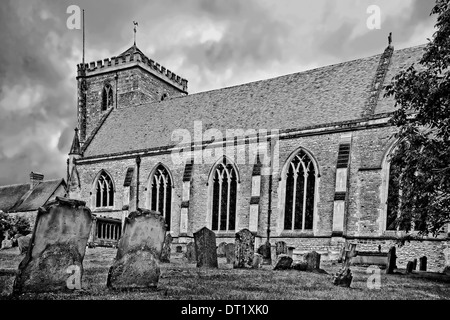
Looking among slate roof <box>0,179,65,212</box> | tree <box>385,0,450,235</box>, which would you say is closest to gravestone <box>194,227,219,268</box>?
tree <box>385,0,450,235</box>

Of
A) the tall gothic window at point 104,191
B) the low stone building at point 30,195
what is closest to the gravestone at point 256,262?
the tall gothic window at point 104,191

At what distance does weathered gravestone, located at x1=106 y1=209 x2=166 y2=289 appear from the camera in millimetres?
8359

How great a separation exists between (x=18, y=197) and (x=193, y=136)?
20.4 m

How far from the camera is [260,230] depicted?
21.8 metres

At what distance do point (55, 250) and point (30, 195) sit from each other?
109 feet

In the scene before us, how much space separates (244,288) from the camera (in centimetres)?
916

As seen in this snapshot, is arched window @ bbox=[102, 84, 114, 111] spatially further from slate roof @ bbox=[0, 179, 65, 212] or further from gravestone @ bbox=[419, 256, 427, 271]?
gravestone @ bbox=[419, 256, 427, 271]

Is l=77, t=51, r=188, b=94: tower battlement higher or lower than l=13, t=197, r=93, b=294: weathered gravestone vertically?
higher

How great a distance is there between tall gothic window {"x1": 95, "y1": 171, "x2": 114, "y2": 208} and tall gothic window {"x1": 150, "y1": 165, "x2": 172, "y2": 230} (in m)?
3.07

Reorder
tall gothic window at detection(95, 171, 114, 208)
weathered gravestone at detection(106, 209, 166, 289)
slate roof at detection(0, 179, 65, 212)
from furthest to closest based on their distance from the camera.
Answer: slate roof at detection(0, 179, 65, 212) → tall gothic window at detection(95, 171, 114, 208) → weathered gravestone at detection(106, 209, 166, 289)

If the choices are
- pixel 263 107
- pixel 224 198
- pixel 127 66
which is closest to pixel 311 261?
pixel 224 198

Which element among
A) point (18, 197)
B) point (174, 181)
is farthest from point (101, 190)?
point (18, 197)

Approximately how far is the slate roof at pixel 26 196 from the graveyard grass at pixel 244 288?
27.5m

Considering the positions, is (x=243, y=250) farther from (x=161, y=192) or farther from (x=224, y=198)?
(x=161, y=192)
